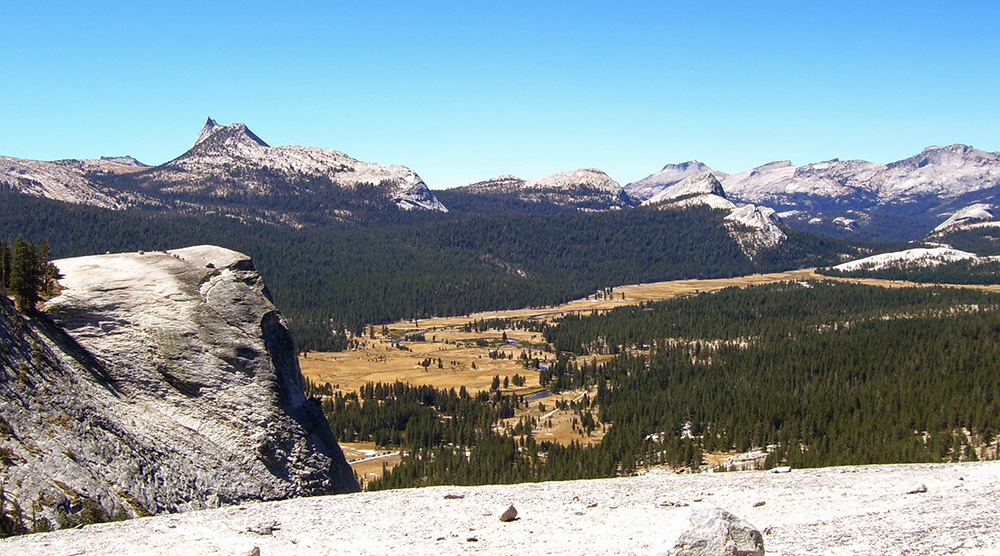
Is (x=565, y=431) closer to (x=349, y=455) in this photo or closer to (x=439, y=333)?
(x=349, y=455)

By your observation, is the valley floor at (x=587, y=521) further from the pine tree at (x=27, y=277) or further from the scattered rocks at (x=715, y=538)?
the pine tree at (x=27, y=277)

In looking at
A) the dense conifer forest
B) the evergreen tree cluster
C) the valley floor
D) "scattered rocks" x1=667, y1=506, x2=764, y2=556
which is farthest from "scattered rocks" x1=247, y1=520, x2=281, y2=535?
the dense conifer forest

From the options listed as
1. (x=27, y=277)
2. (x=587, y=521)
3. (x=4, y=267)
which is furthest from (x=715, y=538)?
(x=4, y=267)

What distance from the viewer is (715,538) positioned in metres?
24.3

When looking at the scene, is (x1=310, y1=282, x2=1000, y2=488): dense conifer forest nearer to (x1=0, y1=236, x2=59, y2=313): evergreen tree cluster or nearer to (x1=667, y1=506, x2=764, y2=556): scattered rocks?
(x1=0, y1=236, x2=59, y2=313): evergreen tree cluster

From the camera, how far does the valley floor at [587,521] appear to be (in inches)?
1177

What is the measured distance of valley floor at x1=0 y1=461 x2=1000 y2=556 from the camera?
2991 centimetres

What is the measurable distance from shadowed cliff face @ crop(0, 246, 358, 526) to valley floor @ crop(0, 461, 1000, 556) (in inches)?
130

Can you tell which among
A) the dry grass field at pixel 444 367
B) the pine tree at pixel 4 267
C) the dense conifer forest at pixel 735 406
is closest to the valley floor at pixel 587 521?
the pine tree at pixel 4 267

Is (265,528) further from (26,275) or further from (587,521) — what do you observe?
(26,275)

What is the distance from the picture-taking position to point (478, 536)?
33031 mm

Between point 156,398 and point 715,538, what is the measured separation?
32.2m

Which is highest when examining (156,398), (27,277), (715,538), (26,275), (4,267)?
(4,267)

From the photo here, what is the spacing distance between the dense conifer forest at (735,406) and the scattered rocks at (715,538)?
144 feet
